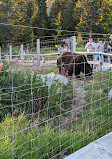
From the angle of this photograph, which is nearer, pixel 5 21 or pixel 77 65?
pixel 77 65

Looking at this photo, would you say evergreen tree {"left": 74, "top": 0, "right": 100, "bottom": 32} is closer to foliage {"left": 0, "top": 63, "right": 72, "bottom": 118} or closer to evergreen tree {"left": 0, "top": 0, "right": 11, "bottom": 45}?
evergreen tree {"left": 0, "top": 0, "right": 11, "bottom": 45}

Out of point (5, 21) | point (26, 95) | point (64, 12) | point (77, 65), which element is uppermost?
point (64, 12)

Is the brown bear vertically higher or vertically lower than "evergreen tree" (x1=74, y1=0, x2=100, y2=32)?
lower

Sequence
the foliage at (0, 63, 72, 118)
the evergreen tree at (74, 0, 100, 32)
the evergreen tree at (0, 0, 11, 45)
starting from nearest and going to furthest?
1. the foliage at (0, 63, 72, 118)
2. the evergreen tree at (0, 0, 11, 45)
3. the evergreen tree at (74, 0, 100, 32)

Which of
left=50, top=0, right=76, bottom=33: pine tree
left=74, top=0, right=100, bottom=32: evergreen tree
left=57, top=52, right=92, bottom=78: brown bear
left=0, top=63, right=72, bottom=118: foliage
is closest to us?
left=0, top=63, right=72, bottom=118: foliage

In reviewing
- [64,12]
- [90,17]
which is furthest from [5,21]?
[64,12]

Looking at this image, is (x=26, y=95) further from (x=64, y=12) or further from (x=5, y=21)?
(x=64, y=12)

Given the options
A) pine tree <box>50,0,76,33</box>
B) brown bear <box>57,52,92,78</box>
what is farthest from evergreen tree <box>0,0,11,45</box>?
brown bear <box>57,52,92,78</box>

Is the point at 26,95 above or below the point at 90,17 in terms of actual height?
below

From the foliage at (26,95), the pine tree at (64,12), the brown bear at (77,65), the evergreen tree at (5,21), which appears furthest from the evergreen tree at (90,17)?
the foliage at (26,95)

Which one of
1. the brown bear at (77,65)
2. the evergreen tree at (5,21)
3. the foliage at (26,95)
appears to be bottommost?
the foliage at (26,95)

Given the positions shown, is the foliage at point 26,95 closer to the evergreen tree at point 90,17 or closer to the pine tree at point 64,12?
the evergreen tree at point 90,17

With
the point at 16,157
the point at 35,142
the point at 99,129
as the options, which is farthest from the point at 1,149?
the point at 99,129

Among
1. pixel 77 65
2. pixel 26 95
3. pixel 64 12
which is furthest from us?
pixel 64 12
